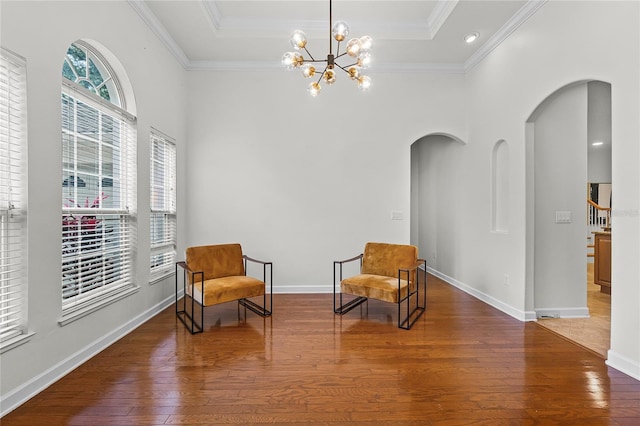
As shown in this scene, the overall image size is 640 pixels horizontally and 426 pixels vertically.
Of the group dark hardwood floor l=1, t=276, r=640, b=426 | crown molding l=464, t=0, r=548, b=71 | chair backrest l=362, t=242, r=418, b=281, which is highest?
crown molding l=464, t=0, r=548, b=71

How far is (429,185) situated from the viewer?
240 inches

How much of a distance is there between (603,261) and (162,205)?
615 cm

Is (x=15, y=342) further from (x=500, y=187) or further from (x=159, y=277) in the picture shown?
(x=500, y=187)

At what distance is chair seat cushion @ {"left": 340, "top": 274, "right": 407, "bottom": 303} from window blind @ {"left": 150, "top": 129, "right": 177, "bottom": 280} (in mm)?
2344

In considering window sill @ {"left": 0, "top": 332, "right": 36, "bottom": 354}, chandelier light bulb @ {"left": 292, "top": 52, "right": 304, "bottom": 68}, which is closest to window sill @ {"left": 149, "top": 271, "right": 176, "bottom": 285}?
window sill @ {"left": 0, "top": 332, "right": 36, "bottom": 354}

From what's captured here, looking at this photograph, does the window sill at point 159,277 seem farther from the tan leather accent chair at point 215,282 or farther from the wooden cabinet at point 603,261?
the wooden cabinet at point 603,261

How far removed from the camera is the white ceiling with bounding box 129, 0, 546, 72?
348 centimetres

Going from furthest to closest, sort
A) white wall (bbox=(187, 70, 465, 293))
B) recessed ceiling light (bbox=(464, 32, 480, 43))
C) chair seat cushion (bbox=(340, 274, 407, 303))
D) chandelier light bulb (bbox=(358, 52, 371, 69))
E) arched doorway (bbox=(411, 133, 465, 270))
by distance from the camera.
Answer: arched doorway (bbox=(411, 133, 465, 270)) → white wall (bbox=(187, 70, 465, 293)) → recessed ceiling light (bbox=(464, 32, 480, 43)) → chair seat cushion (bbox=(340, 274, 407, 303)) → chandelier light bulb (bbox=(358, 52, 371, 69))

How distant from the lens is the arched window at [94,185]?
2520 millimetres

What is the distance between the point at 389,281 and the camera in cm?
356

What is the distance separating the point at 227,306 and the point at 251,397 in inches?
83.1

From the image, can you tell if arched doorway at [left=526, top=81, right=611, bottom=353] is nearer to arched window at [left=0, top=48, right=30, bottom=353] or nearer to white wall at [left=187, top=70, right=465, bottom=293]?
white wall at [left=187, top=70, right=465, bottom=293]

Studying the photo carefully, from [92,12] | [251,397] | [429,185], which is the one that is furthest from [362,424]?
[429,185]

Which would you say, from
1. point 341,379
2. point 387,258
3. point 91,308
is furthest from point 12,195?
point 387,258
